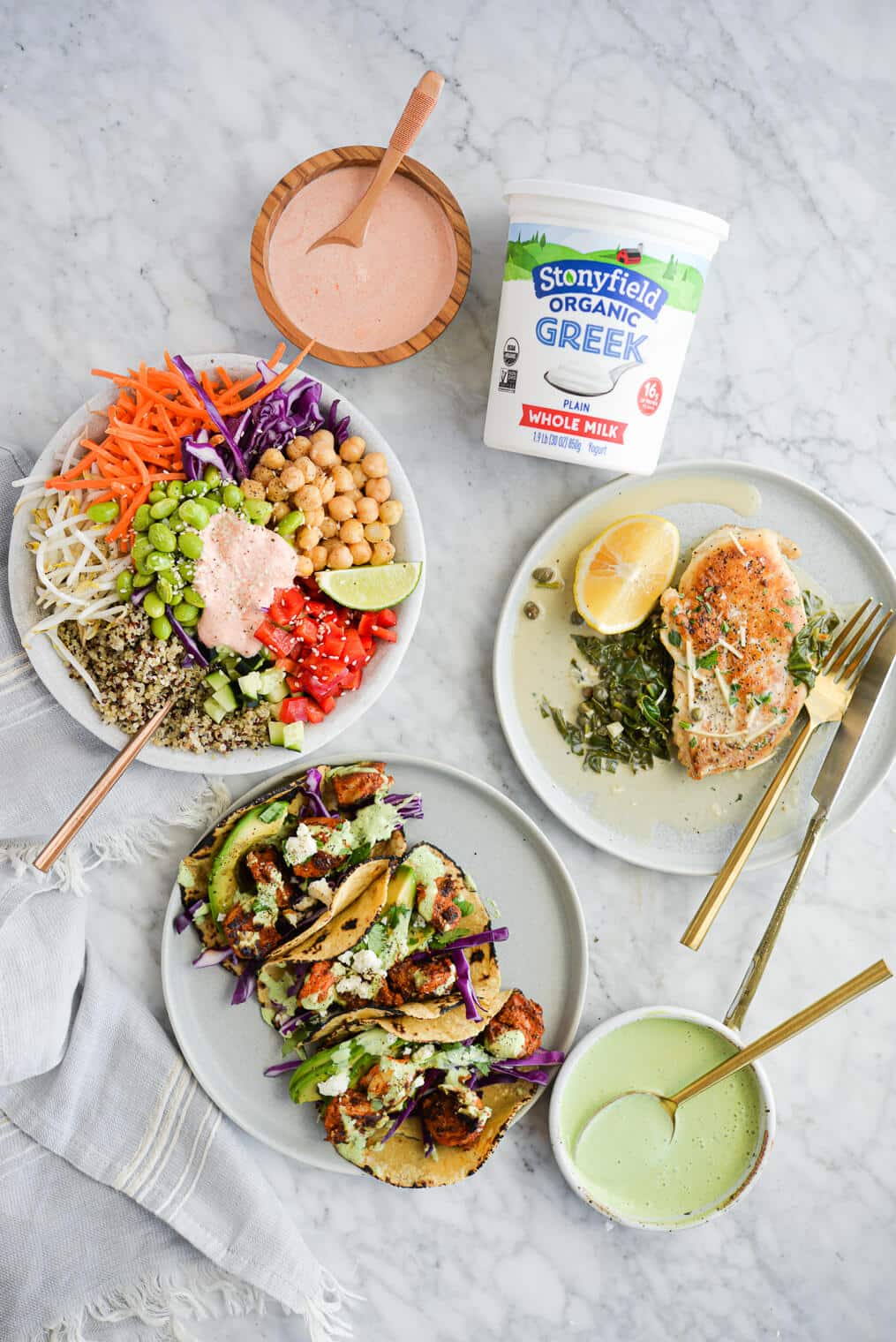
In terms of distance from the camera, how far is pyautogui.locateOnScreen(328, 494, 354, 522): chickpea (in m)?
2.11

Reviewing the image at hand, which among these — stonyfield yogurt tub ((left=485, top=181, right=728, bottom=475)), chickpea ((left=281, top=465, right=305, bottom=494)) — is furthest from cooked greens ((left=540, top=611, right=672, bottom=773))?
chickpea ((left=281, top=465, right=305, bottom=494))

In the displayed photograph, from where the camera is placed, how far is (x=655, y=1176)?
238 cm

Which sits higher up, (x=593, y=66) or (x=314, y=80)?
(x=593, y=66)

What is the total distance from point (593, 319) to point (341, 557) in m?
0.76

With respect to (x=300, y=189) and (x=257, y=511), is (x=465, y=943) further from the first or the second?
(x=300, y=189)

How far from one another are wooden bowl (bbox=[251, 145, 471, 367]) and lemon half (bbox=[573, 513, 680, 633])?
65 centimetres

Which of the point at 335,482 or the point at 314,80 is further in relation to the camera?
the point at 314,80

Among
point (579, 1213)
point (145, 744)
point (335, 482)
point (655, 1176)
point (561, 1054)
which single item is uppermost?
point (335, 482)

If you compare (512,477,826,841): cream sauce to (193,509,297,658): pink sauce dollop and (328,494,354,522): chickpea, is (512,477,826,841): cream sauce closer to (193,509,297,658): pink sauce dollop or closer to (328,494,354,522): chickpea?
(328,494,354,522): chickpea

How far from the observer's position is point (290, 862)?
7.14 ft

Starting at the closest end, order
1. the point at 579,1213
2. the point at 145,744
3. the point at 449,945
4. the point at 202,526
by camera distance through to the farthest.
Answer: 1. the point at 202,526
2. the point at 145,744
3. the point at 449,945
4. the point at 579,1213

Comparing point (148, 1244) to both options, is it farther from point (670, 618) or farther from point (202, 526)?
point (670, 618)

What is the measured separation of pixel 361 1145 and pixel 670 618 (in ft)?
4.95

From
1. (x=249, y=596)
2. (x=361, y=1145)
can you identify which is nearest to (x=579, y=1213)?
(x=361, y=1145)
